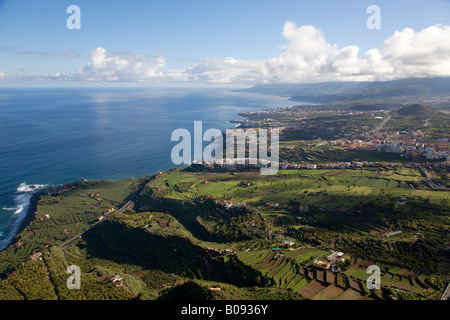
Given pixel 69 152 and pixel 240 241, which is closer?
pixel 240 241

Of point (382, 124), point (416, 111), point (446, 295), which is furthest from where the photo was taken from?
point (416, 111)

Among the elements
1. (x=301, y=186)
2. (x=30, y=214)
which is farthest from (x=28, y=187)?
(x=301, y=186)

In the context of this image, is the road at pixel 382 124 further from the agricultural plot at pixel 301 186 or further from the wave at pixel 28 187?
the wave at pixel 28 187

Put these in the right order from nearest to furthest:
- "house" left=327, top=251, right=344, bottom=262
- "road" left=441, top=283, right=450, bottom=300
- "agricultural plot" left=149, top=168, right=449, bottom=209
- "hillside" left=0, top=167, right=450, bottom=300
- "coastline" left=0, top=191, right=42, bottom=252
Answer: "road" left=441, top=283, right=450, bottom=300, "hillside" left=0, top=167, right=450, bottom=300, "house" left=327, top=251, right=344, bottom=262, "coastline" left=0, top=191, right=42, bottom=252, "agricultural plot" left=149, top=168, right=449, bottom=209

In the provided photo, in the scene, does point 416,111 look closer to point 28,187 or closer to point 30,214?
point 30,214

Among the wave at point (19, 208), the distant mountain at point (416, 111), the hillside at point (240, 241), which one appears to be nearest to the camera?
the hillside at point (240, 241)

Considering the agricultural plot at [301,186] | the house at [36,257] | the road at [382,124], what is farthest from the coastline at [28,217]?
the road at [382,124]

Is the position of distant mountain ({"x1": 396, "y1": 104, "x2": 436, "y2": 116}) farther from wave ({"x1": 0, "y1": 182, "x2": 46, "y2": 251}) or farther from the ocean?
wave ({"x1": 0, "y1": 182, "x2": 46, "y2": 251})

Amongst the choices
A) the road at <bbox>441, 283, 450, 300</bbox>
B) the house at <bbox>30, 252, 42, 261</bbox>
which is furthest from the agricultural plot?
the house at <bbox>30, 252, 42, 261</bbox>

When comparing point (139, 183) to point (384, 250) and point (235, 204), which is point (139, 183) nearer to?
point (235, 204)

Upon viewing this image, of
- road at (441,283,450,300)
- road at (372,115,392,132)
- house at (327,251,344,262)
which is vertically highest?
road at (372,115,392,132)
